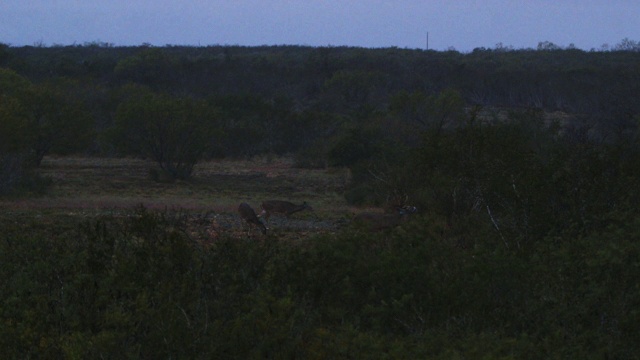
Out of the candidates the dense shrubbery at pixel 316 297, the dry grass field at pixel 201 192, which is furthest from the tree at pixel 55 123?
the dense shrubbery at pixel 316 297

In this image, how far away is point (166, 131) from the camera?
95.6ft

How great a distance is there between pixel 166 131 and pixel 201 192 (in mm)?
5169

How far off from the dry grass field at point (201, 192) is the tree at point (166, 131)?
26.6 inches

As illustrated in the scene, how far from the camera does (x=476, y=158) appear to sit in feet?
34.9

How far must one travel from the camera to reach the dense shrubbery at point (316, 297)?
246 inches

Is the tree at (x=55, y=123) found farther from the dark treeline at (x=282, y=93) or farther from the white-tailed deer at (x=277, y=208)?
the white-tailed deer at (x=277, y=208)

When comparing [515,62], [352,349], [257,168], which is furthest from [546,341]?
[515,62]

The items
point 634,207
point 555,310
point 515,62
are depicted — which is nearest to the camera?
point 555,310

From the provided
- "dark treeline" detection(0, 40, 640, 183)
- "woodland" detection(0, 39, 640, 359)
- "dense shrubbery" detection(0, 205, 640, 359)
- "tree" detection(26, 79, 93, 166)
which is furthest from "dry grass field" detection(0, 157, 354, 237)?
"dense shrubbery" detection(0, 205, 640, 359)

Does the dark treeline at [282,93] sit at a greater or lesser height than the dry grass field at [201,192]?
greater

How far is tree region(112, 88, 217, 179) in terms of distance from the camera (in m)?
28.8

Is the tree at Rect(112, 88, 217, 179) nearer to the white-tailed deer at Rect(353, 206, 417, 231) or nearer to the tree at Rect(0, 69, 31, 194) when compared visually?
the tree at Rect(0, 69, 31, 194)

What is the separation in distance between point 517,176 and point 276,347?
447cm

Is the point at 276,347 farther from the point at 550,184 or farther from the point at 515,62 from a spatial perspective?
the point at 515,62
